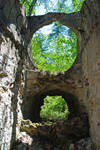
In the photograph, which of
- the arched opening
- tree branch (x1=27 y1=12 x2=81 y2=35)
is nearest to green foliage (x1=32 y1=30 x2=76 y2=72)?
the arched opening

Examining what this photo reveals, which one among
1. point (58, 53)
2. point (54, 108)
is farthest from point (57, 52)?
point (54, 108)

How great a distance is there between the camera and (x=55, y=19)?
5.70 m

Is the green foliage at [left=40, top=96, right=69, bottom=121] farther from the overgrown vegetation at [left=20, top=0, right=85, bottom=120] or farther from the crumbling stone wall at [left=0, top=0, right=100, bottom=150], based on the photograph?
the crumbling stone wall at [left=0, top=0, right=100, bottom=150]

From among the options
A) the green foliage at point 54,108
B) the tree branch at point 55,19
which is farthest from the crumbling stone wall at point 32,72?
the green foliage at point 54,108

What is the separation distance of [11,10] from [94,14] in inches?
91.7

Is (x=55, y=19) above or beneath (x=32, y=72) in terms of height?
above

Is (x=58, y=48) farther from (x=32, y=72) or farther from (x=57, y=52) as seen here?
(x=32, y=72)

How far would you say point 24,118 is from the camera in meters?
4.34

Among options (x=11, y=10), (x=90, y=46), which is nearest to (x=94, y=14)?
(x=90, y=46)

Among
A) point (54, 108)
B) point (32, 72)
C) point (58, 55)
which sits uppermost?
point (58, 55)

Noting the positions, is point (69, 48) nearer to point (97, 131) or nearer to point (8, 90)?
point (8, 90)

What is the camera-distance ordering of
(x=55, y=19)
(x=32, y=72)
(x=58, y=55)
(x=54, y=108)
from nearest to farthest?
(x=32, y=72) < (x=55, y=19) < (x=54, y=108) < (x=58, y=55)

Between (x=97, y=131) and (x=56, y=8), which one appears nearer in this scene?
(x=97, y=131)

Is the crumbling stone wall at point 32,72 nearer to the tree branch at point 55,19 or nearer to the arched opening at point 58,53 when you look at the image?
the tree branch at point 55,19
